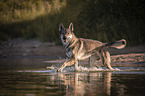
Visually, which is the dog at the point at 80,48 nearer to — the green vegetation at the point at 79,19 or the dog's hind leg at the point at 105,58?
the dog's hind leg at the point at 105,58

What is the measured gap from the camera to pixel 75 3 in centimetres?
3095

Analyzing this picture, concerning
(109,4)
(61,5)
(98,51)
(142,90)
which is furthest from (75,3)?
(142,90)

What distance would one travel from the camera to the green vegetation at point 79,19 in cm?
2638

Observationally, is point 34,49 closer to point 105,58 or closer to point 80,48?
point 80,48

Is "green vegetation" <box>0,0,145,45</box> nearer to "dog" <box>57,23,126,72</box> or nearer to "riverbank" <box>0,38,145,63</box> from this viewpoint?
"riverbank" <box>0,38,145,63</box>

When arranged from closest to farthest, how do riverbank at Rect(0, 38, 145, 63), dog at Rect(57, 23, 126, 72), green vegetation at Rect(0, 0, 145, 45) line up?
dog at Rect(57, 23, 126, 72)
riverbank at Rect(0, 38, 145, 63)
green vegetation at Rect(0, 0, 145, 45)

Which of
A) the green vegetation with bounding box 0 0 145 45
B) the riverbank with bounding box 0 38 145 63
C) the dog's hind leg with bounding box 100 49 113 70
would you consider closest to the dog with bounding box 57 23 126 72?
the dog's hind leg with bounding box 100 49 113 70

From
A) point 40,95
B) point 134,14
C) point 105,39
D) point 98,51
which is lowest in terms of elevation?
point 40,95

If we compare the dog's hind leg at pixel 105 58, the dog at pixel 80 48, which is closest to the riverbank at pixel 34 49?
the dog at pixel 80 48

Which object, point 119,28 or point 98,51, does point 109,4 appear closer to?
point 119,28

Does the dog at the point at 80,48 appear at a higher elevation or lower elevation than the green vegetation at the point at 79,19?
lower

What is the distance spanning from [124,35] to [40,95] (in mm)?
19479

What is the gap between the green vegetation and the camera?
86.5ft

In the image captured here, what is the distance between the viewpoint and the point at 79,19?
2903cm
